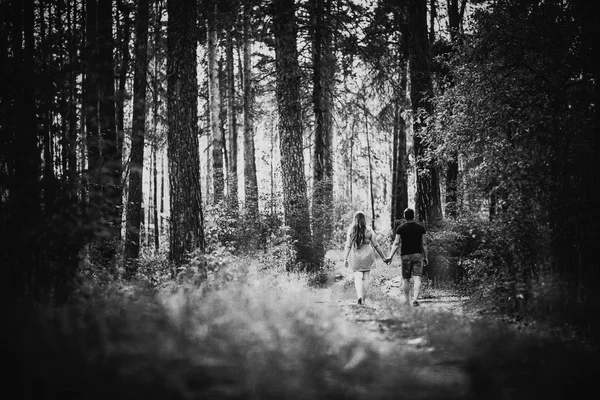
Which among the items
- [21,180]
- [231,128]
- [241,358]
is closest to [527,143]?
[241,358]

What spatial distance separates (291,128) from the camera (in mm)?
12414

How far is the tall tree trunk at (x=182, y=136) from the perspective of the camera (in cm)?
830

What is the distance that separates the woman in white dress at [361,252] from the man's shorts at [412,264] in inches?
23.6

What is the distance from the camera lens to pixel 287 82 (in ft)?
39.7

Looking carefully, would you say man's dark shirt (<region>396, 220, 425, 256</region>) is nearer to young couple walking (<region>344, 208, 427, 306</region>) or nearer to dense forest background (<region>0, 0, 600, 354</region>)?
young couple walking (<region>344, 208, 427, 306</region>)

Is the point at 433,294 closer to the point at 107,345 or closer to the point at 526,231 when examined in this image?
the point at 526,231

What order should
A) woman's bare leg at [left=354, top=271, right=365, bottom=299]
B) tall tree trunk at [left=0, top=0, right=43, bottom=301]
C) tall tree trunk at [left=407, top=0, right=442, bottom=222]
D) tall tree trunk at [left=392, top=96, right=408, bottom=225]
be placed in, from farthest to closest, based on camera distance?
tall tree trunk at [left=392, top=96, right=408, bottom=225] < tall tree trunk at [left=407, top=0, right=442, bottom=222] < woman's bare leg at [left=354, top=271, right=365, bottom=299] < tall tree trunk at [left=0, top=0, right=43, bottom=301]

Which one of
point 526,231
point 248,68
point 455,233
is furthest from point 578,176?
point 248,68

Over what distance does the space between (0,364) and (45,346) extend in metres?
0.31

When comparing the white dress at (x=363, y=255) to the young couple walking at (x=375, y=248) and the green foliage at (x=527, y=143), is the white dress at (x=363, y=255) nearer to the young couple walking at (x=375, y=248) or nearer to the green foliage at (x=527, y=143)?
the young couple walking at (x=375, y=248)

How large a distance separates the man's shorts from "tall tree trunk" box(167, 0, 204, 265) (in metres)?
4.34

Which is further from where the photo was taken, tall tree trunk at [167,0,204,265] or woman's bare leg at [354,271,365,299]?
woman's bare leg at [354,271,365,299]

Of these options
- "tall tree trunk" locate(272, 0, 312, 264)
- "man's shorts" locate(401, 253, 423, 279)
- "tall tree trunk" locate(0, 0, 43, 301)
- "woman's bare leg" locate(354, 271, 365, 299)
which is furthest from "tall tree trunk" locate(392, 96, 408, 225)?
"tall tree trunk" locate(0, 0, 43, 301)

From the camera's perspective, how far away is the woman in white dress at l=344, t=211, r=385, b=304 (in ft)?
29.7
